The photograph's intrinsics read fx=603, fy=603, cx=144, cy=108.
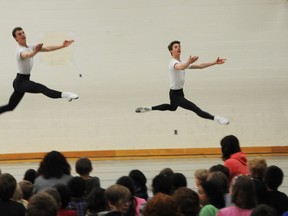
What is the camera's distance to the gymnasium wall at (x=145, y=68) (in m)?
14.1

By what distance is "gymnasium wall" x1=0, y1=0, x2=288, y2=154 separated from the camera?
14.1m

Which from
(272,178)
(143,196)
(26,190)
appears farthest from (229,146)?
(26,190)

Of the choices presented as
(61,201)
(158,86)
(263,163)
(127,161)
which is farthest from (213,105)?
(61,201)

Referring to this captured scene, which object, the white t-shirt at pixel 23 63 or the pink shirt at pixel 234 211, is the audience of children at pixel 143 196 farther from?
the white t-shirt at pixel 23 63

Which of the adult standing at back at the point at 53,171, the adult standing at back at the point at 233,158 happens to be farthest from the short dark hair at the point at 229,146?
the adult standing at back at the point at 53,171

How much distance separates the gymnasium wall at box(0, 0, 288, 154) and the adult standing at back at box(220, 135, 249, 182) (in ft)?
22.3

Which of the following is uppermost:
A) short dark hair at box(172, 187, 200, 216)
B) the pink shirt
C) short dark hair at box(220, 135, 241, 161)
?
short dark hair at box(220, 135, 241, 161)

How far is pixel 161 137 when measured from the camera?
14.1m

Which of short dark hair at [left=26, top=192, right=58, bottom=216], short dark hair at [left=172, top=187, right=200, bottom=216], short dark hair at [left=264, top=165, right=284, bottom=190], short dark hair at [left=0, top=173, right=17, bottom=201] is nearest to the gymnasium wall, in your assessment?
short dark hair at [left=264, top=165, right=284, bottom=190]

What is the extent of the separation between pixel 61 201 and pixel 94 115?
29.1ft

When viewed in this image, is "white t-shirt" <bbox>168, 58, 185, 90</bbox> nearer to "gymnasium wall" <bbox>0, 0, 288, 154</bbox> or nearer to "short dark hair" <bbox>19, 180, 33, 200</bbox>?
"gymnasium wall" <bbox>0, 0, 288, 154</bbox>

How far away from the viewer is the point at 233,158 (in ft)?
23.5

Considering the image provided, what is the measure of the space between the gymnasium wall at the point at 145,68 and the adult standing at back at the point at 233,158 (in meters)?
6.78

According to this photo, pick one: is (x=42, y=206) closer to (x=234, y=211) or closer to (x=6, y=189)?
(x=6, y=189)
